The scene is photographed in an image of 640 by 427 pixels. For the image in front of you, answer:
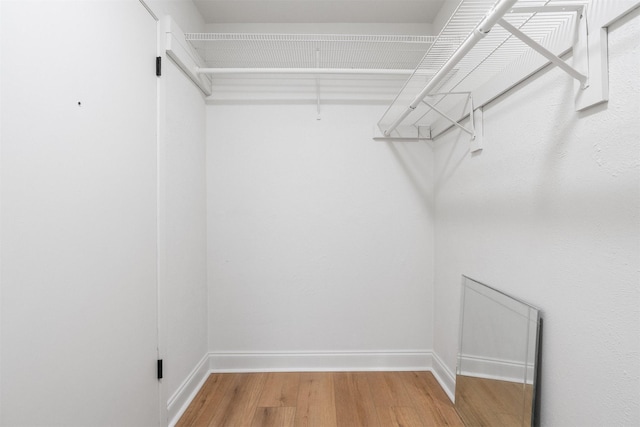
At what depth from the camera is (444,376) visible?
1.98 meters

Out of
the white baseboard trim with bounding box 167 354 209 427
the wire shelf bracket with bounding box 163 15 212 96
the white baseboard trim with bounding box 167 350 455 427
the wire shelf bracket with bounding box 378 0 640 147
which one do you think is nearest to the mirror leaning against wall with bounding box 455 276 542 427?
the white baseboard trim with bounding box 167 350 455 427

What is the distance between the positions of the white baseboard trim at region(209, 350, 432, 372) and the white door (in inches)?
29.5

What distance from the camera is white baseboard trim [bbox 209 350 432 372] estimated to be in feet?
7.22

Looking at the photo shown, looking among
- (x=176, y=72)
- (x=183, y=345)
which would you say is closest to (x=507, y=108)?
(x=176, y=72)

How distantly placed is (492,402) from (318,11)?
251cm

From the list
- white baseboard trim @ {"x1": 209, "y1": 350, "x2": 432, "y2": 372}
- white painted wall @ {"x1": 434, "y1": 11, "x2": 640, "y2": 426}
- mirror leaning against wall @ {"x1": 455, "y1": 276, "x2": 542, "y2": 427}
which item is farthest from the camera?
white baseboard trim @ {"x1": 209, "y1": 350, "x2": 432, "y2": 372}

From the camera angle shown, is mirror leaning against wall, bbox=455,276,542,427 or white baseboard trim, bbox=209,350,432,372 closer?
mirror leaning against wall, bbox=455,276,542,427

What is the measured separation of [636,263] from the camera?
77 centimetres

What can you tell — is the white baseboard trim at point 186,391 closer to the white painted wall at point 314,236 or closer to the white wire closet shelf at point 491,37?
the white painted wall at point 314,236

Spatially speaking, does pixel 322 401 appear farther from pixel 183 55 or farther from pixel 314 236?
pixel 183 55

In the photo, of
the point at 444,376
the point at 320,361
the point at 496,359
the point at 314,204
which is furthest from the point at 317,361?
the point at 496,359

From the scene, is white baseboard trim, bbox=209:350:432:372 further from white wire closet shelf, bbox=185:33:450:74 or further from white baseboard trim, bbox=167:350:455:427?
white wire closet shelf, bbox=185:33:450:74

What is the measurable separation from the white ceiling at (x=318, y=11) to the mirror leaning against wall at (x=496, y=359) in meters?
1.83

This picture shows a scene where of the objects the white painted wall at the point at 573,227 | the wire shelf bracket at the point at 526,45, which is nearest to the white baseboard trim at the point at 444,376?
the white painted wall at the point at 573,227
